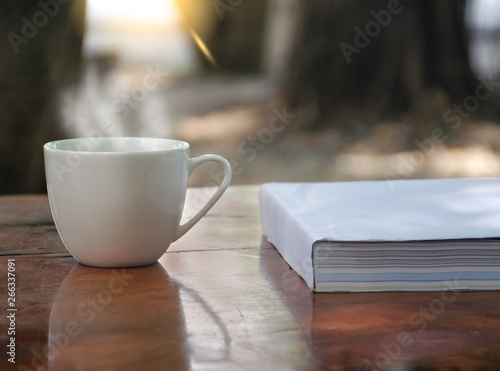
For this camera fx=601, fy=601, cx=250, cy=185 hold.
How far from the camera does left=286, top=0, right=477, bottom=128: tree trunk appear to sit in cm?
370

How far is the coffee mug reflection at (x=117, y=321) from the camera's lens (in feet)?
1.01

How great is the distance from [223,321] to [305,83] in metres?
3.60

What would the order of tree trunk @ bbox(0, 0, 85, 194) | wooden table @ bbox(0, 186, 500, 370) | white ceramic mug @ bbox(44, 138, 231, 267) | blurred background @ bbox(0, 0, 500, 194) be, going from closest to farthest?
wooden table @ bbox(0, 186, 500, 370)
white ceramic mug @ bbox(44, 138, 231, 267)
tree trunk @ bbox(0, 0, 85, 194)
blurred background @ bbox(0, 0, 500, 194)

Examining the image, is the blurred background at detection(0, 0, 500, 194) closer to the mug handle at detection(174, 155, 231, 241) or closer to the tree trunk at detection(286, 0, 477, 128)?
the tree trunk at detection(286, 0, 477, 128)

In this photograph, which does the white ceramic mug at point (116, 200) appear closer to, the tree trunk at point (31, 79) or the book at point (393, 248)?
the book at point (393, 248)

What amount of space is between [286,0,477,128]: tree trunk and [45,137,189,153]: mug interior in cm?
338

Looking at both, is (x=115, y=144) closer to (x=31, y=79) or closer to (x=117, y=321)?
(x=117, y=321)

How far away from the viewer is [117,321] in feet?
1.17

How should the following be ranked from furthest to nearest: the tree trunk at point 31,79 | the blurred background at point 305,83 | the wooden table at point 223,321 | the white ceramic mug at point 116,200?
the blurred background at point 305,83 < the tree trunk at point 31,79 < the white ceramic mug at point 116,200 < the wooden table at point 223,321

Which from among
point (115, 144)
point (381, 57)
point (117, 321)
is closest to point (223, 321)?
point (117, 321)

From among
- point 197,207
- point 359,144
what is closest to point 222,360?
point 197,207

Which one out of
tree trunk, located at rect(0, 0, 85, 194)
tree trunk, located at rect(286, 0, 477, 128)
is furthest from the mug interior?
tree trunk, located at rect(286, 0, 477, 128)

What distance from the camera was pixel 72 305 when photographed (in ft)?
1.27

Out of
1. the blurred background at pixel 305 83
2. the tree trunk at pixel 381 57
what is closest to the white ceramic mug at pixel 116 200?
the blurred background at pixel 305 83
